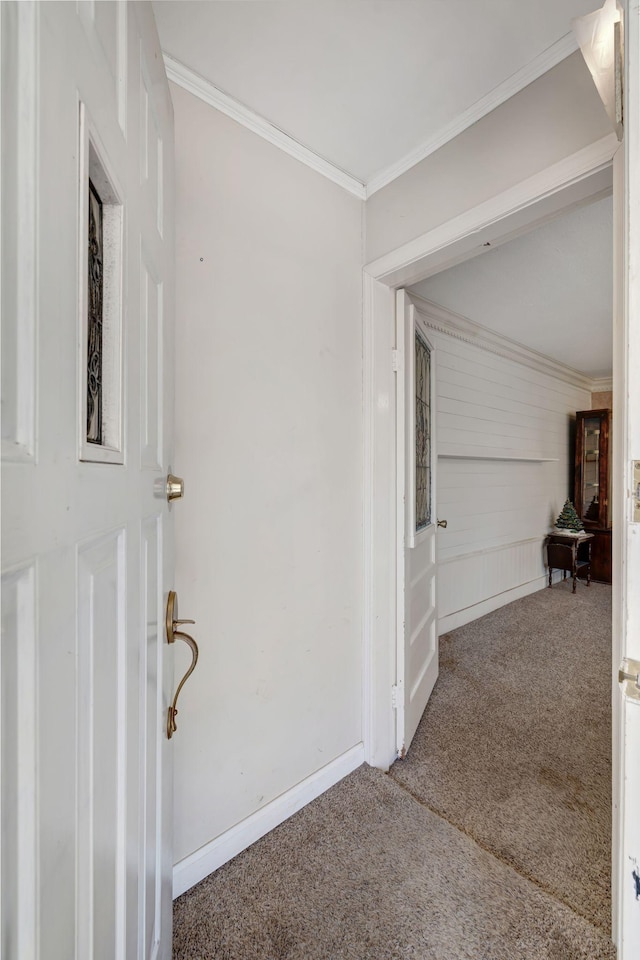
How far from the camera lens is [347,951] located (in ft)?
3.69

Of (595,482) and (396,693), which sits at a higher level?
(595,482)

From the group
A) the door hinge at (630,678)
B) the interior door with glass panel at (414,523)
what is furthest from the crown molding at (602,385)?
the door hinge at (630,678)

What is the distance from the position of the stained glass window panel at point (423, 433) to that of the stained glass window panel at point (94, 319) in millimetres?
1803

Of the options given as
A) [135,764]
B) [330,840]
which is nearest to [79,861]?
[135,764]

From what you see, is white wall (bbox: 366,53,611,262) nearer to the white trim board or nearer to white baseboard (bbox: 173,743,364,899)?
the white trim board

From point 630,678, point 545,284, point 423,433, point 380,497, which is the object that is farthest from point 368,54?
point 545,284

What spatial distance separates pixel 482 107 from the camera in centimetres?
137

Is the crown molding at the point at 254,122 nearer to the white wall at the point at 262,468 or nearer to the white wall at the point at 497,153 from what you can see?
the white wall at the point at 262,468

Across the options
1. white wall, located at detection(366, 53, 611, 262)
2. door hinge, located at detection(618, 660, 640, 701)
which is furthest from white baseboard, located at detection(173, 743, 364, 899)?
white wall, located at detection(366, 53, 611, 262)

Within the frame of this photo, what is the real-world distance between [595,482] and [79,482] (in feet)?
20.1

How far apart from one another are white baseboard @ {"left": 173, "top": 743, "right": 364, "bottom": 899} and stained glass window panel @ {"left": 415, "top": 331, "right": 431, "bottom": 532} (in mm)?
1115

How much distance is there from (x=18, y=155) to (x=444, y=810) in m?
2.12

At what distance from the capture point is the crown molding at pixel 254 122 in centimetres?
127

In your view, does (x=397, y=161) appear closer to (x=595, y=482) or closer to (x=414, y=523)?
(x=414, y=523)
